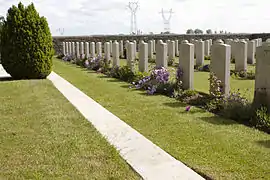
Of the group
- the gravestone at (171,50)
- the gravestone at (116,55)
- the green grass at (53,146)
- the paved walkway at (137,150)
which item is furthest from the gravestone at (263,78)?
the gravestone at (171,50)

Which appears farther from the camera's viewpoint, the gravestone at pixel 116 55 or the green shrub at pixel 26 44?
the gravestone at pixel 116 55

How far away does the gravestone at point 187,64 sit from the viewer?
28.0 ft

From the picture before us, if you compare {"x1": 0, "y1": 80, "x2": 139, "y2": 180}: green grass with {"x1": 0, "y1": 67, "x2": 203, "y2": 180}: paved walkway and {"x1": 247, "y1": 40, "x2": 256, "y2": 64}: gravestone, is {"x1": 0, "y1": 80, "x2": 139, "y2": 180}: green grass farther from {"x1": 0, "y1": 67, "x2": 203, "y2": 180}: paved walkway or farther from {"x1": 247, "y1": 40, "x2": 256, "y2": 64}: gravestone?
{"x1": 247, "y1": 40, "x2": 256, "y2": 64}: gravestone

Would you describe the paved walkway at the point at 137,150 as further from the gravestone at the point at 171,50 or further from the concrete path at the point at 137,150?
the gravestone at the point at 171,50

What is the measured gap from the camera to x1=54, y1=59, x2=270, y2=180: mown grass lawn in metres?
4.05

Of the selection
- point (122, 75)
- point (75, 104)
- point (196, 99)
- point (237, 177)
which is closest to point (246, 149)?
point (237, 177)

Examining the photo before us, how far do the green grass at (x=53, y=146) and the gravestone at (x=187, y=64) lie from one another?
287 centimetres

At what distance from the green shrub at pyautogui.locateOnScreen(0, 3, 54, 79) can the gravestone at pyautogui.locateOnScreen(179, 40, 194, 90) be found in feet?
17.7

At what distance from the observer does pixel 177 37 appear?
1406 inches

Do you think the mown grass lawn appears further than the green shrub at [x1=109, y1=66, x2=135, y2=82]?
No

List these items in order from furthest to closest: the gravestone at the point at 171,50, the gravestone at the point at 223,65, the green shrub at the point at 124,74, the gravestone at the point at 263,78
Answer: the gravestone at the point at 171,50 < the green shrub at the point at 124,74 < the gravestone at the point at 223,65 < the gravestone at the point at 263,78

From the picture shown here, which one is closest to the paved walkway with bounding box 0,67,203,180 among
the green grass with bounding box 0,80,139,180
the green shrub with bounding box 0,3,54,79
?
the green grass with bounding box 0,80,139,180

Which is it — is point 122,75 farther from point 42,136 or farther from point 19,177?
point 19,177

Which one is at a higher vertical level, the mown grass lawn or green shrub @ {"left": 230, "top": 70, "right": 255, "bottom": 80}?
green shrub @ {"left": 230, "top": 70, "right": 255, "bottom": 80}
